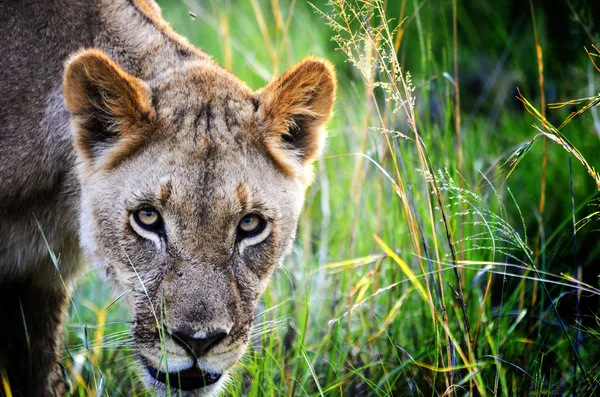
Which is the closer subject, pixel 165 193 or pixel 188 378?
pixel 188 378

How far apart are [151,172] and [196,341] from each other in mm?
838

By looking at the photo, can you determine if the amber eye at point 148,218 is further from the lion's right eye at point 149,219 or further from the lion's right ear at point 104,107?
the lion's right ear at point 104,107

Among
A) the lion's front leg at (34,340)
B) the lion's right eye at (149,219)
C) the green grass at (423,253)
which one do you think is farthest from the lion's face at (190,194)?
the lion's front leg at (34,340)

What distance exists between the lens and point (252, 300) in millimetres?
3600

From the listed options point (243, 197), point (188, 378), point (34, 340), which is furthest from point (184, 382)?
point (34, 340)

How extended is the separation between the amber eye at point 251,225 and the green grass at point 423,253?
0.44 m

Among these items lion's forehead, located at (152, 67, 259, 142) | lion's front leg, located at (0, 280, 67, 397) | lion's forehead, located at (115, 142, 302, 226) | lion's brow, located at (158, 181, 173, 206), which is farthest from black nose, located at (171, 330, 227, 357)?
lion's front leg, located at (0, 280, 67, 397)

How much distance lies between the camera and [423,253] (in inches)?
189

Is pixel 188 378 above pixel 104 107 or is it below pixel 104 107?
below

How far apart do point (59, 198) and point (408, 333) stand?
2096mm

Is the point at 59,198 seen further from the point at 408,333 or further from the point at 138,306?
the point at 408,333

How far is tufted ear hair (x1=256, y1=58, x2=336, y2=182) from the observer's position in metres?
3.87

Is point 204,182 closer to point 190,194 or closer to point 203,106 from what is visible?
point 190,194

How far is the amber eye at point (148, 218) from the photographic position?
3475 mm
